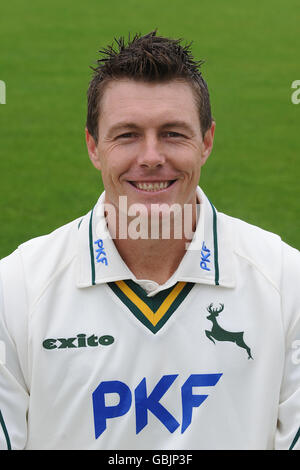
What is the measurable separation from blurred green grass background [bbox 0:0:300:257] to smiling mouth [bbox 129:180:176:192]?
3549 mm

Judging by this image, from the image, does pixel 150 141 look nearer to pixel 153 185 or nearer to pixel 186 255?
pixel 153 185

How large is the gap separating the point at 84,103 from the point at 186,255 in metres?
7.23

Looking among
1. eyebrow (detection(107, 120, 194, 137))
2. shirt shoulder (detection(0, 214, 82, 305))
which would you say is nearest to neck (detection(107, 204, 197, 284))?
shirt shoulder (detection(0, 214, 82, 305))

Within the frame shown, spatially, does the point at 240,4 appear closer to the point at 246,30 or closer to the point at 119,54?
the point at 246,30

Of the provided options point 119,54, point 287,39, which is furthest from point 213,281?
point 287,39

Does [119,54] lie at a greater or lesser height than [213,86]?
lesser

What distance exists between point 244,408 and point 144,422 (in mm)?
276

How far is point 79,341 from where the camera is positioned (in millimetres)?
2105

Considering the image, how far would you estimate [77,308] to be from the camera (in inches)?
83.8

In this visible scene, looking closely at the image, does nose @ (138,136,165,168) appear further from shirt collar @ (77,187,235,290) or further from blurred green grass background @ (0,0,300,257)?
blurred green grass background @ (0,0,300,257)

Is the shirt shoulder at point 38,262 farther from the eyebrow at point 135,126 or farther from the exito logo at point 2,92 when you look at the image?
the exito logo at point 2,92

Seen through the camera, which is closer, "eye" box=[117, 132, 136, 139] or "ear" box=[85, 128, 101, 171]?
"eye" box=[117, 132, 136, 139]

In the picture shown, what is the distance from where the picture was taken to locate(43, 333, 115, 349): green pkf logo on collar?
2094 millimetres

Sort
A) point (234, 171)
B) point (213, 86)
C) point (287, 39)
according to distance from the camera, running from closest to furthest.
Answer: point (234, 171)
point (213, 86)
point (287, 39)
